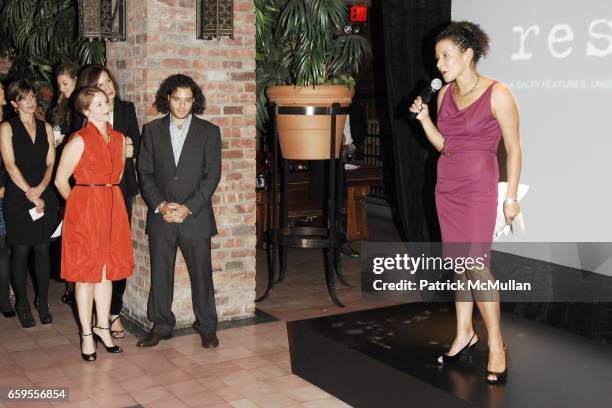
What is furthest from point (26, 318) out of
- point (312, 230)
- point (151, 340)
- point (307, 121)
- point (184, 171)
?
point (307, 121)

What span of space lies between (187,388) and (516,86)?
239 centimetres

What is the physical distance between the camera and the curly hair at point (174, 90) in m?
3.95

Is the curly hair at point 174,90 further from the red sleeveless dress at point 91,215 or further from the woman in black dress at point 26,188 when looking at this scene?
the woman in black dress at point 26,188

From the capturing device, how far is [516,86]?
4219mm

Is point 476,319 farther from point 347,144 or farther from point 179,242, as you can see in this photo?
point 347,144

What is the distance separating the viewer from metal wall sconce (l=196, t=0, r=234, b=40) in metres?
4.21

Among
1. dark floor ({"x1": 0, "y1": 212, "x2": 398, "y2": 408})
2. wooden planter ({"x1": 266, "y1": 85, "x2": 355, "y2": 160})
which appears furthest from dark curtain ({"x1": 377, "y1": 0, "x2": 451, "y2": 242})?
dark floor ({"x1": 0, "y1": 212, "x2": 398, "y2": 408})

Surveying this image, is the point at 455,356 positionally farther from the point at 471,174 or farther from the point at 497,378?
the point at 471,174

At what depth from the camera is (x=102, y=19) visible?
4438 millimetres

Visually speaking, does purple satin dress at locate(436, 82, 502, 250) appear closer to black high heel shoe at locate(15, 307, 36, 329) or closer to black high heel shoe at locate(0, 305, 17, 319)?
black high heel shoe at locate(15, 307, 36, 329)

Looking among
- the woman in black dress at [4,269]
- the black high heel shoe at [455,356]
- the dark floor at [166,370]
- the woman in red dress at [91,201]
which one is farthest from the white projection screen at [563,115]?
the woman in black dress at [4,269]

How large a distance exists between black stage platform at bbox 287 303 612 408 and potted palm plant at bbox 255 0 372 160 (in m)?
1.35

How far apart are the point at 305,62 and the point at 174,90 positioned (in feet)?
4.03

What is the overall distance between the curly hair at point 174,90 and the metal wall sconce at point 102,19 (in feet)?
1.94
